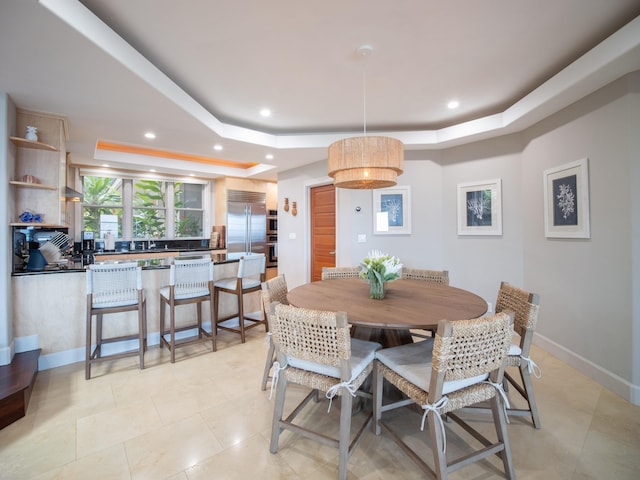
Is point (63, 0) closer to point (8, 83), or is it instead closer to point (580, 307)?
point (8, 83)

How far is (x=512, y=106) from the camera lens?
312 cm

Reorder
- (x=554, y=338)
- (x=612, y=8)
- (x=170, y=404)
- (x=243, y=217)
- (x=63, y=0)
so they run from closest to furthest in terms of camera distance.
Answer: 1. (x=63, y=0)
2. (x=612, y=8)
3. (x=170, y=404)
4. (x=554, y=338)
5. (x=243, y=217)

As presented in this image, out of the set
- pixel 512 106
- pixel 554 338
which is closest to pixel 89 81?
pixel 512 106

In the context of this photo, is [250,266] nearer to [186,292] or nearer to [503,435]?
[186,292]

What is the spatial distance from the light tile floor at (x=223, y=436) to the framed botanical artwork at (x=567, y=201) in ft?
4.22

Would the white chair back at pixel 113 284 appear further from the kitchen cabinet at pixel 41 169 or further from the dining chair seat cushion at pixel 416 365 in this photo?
the dining chair seat cushion at pixel 416 365

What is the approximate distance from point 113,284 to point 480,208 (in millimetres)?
4061

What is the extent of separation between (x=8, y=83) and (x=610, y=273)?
4.85 m

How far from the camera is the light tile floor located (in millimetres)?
1566

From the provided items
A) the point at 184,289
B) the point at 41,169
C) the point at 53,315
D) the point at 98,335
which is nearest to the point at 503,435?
the point at 184,289

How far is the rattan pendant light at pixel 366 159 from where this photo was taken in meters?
2.20

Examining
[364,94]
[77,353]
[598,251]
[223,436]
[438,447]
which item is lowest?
[223,436]

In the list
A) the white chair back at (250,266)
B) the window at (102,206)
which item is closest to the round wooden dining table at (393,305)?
the white chair back at (250,266)

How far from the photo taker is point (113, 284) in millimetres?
2596
